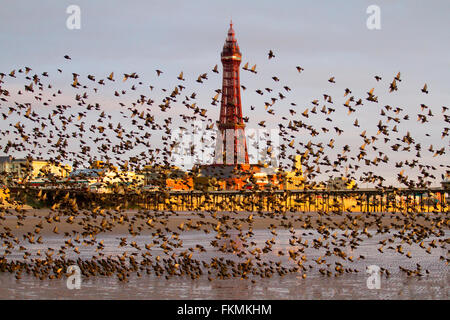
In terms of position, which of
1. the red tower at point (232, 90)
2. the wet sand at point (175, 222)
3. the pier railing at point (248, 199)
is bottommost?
the wet sand at point (175, 222)

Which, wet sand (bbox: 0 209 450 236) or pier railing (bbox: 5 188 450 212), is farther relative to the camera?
wet sand (bbox: 0 209 450 236)

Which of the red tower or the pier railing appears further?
the red tower

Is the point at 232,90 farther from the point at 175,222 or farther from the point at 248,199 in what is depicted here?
the point at 248,199

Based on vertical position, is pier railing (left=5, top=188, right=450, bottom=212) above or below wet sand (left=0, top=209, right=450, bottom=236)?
above

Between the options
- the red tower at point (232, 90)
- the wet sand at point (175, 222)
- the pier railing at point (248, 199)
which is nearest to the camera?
the pier railing at point (248, 199)

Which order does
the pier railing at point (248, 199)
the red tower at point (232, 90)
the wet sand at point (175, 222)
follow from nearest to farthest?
1. the pier railing at point (248, 199)
2. the wet sand at point (175, 222)
3. the red tower at point (232, 90)

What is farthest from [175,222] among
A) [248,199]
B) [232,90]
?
[232,90]

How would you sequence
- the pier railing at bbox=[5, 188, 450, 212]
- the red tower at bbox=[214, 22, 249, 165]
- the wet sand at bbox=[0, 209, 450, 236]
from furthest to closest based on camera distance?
the red tower at bbox=[214, 22, 249, 165] < the wet sand at bbox=[0, 209, 450, 236] < the pier railing at bbox=[5, 188, 450, 212]

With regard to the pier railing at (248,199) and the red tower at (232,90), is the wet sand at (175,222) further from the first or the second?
the red tower at (232,90)

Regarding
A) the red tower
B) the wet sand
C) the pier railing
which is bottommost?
the wet sand

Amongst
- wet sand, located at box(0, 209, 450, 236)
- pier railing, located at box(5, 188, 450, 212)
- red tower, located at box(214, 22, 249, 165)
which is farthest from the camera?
red tower, located at box(214, 22, 249, 165)

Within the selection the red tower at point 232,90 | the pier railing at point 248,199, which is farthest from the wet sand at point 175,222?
the red tower at point 232,90

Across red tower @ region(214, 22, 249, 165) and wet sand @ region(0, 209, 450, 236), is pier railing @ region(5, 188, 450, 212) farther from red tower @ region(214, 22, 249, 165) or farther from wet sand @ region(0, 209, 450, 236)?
red tower @ region(214, 22, 249, 165)

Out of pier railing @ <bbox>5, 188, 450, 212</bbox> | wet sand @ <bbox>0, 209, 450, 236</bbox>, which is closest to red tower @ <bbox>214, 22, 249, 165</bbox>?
pier railing @ <bbox>5, 188, 450, 212</bbox>
